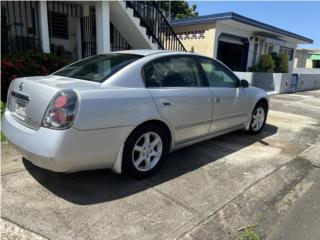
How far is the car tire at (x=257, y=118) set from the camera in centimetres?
554

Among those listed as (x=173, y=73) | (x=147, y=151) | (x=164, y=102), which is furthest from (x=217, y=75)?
(x=147, y=151)

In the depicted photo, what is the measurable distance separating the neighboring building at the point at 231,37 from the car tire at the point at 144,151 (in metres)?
10.1

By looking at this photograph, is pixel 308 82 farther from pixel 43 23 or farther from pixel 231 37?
pixel 43 23

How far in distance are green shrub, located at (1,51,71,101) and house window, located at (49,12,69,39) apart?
3632 mm

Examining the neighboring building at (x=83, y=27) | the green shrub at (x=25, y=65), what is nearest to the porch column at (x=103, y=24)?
the neighboring building at (x=83, y=27)

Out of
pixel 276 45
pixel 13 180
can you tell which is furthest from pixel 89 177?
pixel 276 45

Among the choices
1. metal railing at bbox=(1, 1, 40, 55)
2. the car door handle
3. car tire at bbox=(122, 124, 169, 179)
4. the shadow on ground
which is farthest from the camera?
metal railing at bbox=(1, 1, 40, 55)

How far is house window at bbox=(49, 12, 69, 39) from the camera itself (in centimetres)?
1059

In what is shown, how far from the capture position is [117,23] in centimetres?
991

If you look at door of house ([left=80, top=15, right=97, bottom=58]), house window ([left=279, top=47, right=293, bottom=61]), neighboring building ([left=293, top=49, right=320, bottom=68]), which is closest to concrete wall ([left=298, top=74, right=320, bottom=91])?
house window ([left=279, top=47, right=293, bottom=61])

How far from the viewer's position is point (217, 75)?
4637mm

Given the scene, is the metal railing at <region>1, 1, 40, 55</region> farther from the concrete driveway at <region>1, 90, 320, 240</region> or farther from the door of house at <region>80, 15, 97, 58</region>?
the concrete driveway at <region>1, 90, 320, 240</region>

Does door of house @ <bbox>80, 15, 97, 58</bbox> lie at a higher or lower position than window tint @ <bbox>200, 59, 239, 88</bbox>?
higher

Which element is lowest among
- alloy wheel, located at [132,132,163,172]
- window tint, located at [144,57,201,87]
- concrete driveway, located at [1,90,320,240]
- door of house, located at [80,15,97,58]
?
concrete driveway, located at [1,90,320,240]
